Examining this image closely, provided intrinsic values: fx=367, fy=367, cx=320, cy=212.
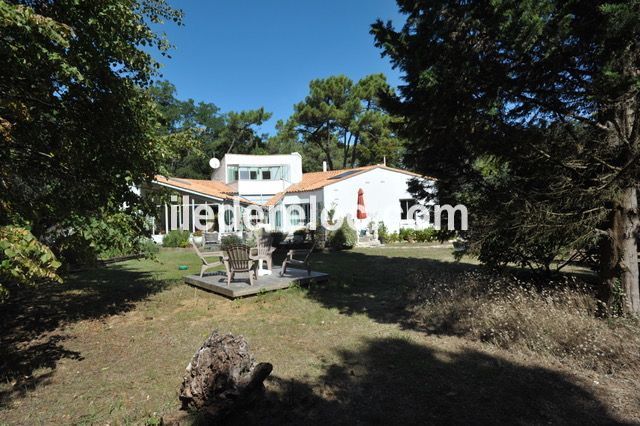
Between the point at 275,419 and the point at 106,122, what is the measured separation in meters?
5.66

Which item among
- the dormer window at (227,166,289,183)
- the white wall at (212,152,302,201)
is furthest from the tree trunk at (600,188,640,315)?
the dormer window at (227,166,289,183)

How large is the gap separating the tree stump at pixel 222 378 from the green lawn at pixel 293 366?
0.76ft

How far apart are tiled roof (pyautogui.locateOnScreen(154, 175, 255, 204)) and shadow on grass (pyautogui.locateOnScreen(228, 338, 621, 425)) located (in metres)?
20.8

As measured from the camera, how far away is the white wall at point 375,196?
938 inches

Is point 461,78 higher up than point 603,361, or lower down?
higher up

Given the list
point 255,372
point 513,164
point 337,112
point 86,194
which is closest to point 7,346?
point 86,194

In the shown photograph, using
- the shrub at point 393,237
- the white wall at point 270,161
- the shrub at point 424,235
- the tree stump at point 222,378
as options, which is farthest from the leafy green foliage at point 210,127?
the tree stump at point 222,378

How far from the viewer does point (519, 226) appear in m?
5.80

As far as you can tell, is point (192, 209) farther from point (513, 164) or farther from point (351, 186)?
point (513, 164)

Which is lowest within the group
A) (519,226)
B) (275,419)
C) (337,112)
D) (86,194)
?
(275,419)

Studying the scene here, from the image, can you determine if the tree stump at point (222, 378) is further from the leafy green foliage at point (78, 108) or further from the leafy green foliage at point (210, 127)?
the leafy green foliage at point (210, 127)

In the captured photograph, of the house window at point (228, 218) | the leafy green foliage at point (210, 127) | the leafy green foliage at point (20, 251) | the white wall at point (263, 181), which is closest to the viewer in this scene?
the leafy green foliage at point (20, 251)

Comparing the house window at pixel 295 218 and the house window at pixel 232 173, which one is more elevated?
the house window at pixel 232 173

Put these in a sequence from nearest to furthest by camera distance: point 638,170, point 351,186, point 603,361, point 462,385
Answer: point 462,385 < point 603,361 < point 638,170 < point 351,186
